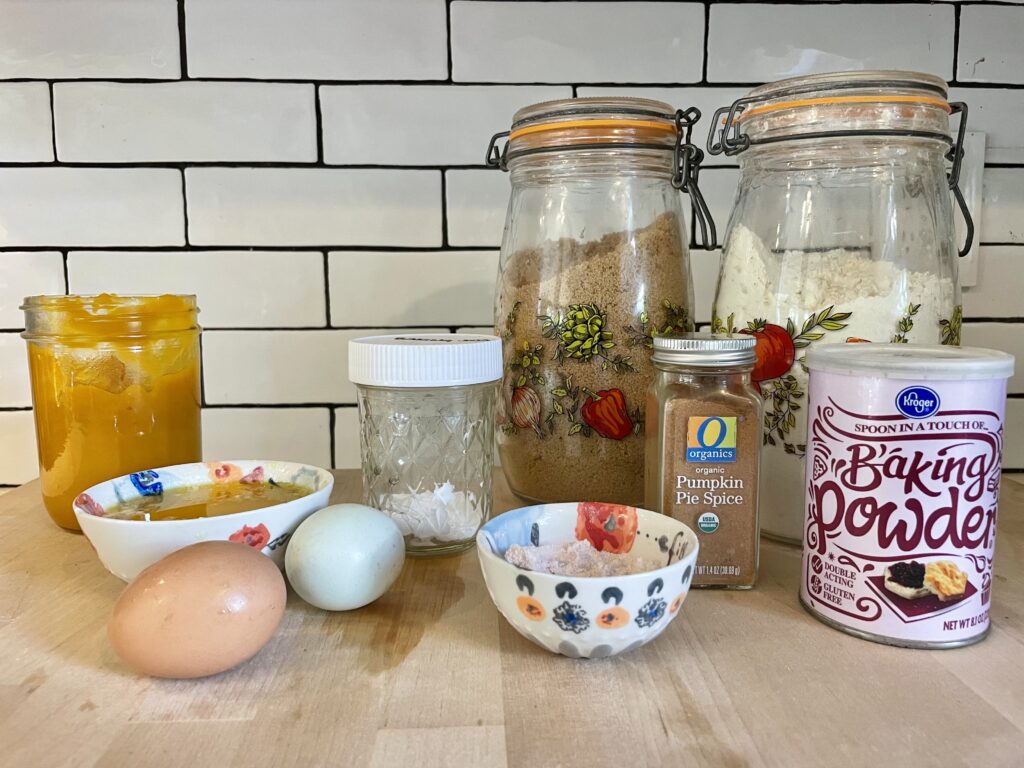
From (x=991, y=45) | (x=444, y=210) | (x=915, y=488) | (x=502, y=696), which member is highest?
(x=991, y=45)

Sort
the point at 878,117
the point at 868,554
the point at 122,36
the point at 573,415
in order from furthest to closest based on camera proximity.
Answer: the point at 122,36
the point at 573,415
the point at 878,117
the point at 868,554

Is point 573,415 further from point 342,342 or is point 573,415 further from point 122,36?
point 122,36

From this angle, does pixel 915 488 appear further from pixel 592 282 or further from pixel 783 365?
pixel 592 282

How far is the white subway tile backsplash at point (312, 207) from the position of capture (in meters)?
0.94

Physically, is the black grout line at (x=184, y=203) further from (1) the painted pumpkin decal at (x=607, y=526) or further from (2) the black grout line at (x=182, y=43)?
(1) the painted pumpkin decal at (x=607, y=526)

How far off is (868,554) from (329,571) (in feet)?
1.14

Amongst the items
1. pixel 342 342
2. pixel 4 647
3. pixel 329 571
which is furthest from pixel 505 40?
pixel 4 647

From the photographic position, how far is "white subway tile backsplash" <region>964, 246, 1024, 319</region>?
3.22 feet

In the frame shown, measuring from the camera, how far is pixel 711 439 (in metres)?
0.53

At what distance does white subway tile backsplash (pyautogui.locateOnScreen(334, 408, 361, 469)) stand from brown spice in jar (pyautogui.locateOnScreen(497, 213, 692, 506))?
0.36 meters

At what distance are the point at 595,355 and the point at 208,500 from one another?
0.35m

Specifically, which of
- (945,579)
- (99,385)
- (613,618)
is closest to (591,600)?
(613,618)

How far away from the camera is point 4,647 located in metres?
0.47

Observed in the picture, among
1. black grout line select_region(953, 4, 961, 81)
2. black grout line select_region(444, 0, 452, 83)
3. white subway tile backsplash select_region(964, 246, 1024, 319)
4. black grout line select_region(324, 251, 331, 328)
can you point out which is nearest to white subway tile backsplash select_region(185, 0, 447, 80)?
black grout line select_region(444, 0, 452, 83)
